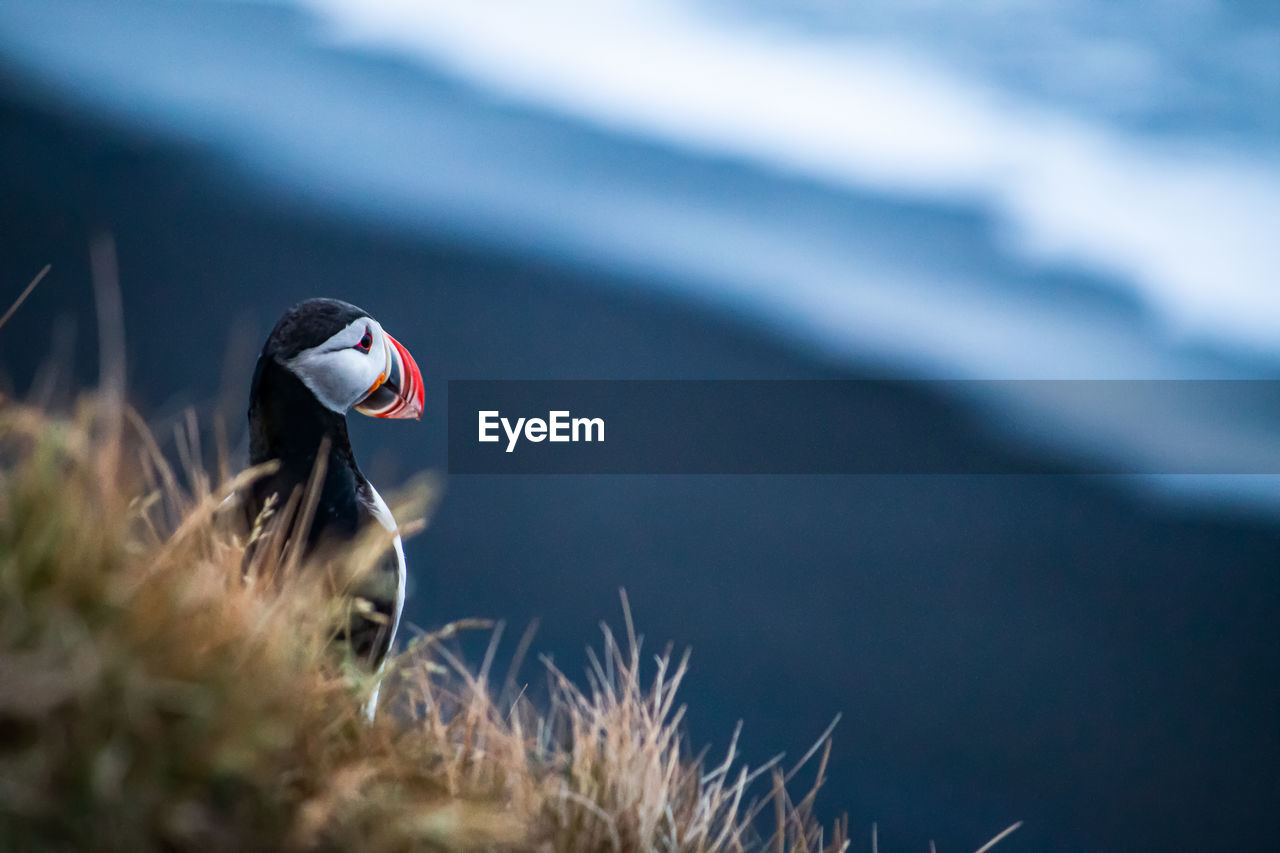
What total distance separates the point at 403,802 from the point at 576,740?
929 mm

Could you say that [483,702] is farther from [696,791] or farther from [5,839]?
[5,839]

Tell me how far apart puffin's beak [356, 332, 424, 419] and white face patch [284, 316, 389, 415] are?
8cm

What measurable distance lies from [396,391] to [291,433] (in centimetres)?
46

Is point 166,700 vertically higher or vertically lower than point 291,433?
lower

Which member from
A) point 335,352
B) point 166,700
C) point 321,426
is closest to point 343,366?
point 335,352

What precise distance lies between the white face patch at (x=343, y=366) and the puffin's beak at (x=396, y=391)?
0.08 metres

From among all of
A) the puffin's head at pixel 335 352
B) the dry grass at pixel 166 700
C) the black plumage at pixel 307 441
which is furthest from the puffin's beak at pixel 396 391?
the dry grass at pixel 166 700

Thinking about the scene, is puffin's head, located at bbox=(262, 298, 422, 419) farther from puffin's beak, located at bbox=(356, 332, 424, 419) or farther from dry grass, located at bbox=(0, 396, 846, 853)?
dry grass, located at bbox=(0, 396, 846, 853)

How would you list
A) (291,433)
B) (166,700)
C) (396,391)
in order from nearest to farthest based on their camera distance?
1. (166,700)
2. (291,433)
3. (396,391)

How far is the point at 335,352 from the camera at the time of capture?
241 centimetres

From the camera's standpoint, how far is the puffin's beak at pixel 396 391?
106 inches

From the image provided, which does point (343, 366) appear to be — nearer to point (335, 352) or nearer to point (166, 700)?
point (335, 352)

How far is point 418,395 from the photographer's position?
2.81 m

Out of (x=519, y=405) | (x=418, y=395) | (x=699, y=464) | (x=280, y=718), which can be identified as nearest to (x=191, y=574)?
(x=280, y=718)
